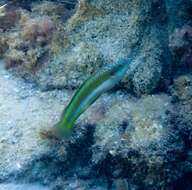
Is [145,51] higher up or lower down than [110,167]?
higher up

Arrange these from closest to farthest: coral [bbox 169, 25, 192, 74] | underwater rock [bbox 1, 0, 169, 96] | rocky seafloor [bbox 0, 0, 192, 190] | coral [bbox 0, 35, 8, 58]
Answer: rocky seafloor [bbox 0, 0, 192, 190] → underwater rock [bbox 1, 0, 169, 96] → coral [bbox 169, 25, 192, 74] → coral [bbox 0, 35, 8, 58]

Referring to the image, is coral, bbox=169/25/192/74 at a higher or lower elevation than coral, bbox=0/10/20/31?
lower

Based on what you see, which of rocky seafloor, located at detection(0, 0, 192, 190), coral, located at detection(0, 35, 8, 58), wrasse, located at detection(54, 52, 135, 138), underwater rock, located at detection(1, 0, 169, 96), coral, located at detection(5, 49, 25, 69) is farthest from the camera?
coral, located at detection(0, 35, 8, 58)

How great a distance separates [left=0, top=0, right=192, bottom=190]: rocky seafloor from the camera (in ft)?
12.3

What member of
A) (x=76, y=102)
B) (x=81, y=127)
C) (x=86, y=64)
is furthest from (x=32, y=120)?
(x=76, y=102)

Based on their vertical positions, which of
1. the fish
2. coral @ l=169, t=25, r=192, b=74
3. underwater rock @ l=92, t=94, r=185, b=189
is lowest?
underwater rock @ l=92, t=94, r=185, b=189

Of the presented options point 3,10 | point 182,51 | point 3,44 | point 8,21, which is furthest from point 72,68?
point 3,10

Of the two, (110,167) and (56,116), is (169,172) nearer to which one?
(110,167)

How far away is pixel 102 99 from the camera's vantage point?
166 inches

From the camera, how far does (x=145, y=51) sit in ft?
14.0

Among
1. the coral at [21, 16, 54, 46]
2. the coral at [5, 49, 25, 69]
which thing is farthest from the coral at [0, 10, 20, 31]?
the coral at [5, 49, 25, 69]

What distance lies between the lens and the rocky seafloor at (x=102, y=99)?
12.3 ft

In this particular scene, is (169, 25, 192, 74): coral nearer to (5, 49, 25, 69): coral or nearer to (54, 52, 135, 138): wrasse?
(54, 52, 135, 138): wrasse

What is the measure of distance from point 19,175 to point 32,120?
0.61 m
